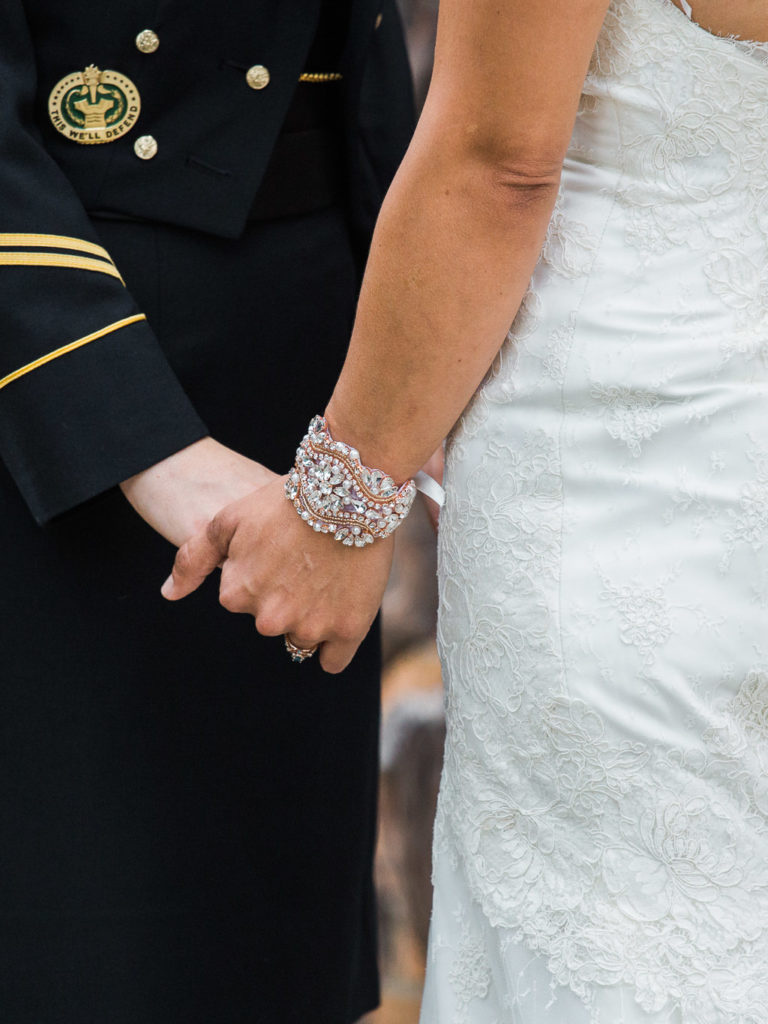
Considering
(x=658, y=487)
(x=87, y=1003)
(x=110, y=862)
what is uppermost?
(x=658, y=487)

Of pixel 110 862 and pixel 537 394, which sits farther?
pixel 110 862

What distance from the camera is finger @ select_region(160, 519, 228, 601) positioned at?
859mm

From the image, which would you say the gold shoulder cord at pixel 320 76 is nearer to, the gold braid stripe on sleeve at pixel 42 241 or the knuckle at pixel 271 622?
the gold braid stripe on sleeve at pixel 42 241

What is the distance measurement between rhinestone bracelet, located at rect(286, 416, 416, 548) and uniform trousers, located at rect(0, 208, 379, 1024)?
0.24 metres

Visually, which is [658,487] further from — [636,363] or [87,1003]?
[87,1003]

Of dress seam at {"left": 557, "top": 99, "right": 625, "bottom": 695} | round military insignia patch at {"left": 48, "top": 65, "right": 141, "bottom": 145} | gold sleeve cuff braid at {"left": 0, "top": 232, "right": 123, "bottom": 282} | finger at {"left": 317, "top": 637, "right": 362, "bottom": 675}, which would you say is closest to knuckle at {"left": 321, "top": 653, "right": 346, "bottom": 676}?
finger at {"left": 317, "top": 637, "right": 362, "bottom": 675}

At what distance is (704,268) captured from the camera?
26.5 inches

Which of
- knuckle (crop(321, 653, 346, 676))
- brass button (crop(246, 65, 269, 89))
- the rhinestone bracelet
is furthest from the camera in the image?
brass button (crop(246, 65, 269, 89))

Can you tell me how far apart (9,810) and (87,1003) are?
202 millimetres

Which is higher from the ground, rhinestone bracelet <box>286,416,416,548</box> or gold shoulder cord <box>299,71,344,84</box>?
gold shoulder cord <box>299,71,344,84</box>

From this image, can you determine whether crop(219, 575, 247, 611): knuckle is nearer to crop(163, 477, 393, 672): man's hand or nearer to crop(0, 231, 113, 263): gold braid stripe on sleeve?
crop(163, 477, 393, 672): man's hand

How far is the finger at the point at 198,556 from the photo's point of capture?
859 mm

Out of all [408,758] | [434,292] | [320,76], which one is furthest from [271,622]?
[408,758]

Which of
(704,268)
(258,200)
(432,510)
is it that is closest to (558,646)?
(704,268)
